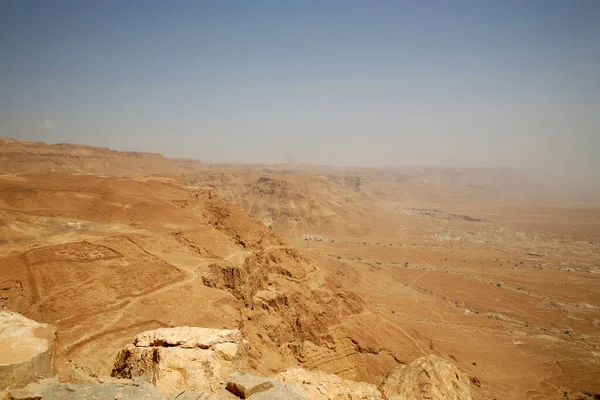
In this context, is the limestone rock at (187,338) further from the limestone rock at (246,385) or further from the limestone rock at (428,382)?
the limestone rock at (428,382)

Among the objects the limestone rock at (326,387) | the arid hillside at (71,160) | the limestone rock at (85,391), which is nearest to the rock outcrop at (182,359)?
the limestone rock at (85,391)

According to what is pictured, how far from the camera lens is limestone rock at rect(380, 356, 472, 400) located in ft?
60.4

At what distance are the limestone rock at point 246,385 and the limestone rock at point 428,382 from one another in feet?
33.8

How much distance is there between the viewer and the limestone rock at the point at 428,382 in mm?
18406

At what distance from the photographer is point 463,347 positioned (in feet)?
117

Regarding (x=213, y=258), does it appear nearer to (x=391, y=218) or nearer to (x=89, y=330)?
(x=89, y=330)

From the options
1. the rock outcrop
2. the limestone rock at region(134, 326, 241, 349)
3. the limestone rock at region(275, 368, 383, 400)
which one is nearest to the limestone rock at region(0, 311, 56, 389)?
the rock outcrop

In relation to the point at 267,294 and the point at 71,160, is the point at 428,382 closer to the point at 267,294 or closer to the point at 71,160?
the point at 267,294

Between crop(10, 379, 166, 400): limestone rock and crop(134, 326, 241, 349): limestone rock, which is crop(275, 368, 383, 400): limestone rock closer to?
crop(134, 326, 241, 349): limestone rock

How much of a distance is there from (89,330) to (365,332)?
21.6 metres

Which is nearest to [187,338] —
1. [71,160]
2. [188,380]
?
[188,380]

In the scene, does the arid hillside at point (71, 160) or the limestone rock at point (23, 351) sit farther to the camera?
the arid hillside at point (71, 160)

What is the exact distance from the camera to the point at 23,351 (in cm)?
979

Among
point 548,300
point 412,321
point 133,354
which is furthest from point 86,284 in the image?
point 548,300
